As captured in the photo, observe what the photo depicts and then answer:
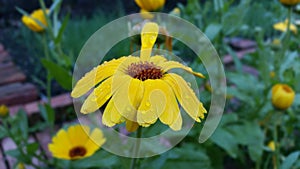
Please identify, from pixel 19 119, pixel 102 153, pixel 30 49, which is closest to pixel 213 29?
pixel 102 153

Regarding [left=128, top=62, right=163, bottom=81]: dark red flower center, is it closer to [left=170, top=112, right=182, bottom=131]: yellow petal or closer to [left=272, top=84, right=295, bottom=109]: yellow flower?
[left=170, top=112, right=182, bottom=131]: yellow petal

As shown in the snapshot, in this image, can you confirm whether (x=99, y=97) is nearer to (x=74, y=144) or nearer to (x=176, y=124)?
(x=176, y=124)


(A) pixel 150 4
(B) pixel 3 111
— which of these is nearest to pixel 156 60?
(A) pixel 150 4

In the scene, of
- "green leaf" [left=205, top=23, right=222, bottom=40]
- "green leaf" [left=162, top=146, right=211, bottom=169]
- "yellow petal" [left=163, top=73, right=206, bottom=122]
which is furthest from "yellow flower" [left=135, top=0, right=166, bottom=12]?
"yellow petal" [left=163, top=73, right=206, bottom=122]

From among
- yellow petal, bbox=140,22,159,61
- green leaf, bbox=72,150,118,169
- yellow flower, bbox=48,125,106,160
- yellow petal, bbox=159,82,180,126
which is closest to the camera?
yellow petal, bbox=159,82,180,126

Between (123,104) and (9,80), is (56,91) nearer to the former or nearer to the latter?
(9,80)

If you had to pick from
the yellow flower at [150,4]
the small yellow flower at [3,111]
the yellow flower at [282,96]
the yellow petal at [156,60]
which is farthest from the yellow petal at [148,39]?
the small yellow flower at [3,111]
